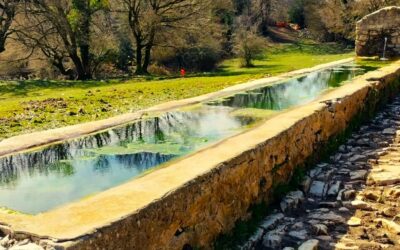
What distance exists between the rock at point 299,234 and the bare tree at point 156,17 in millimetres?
18530

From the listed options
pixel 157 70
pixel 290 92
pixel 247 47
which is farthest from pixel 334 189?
pixel 247 47

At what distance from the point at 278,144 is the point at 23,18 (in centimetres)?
2010

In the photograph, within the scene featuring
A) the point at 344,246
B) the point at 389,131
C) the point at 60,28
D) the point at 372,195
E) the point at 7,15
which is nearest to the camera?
the point at 344,246

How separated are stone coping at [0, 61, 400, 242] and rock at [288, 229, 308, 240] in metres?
0.92

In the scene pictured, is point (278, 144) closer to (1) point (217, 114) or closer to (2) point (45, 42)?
(1) point (217, 114)

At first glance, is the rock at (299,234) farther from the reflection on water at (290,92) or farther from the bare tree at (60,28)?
the bare tree at (60,28)

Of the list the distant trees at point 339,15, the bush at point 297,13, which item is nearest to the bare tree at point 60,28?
the distant trees at point 339,15

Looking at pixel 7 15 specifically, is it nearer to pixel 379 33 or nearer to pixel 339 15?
pixel 379 33

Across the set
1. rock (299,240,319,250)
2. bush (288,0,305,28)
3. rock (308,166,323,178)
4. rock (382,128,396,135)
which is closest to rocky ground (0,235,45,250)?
rock (299,240,319,250)

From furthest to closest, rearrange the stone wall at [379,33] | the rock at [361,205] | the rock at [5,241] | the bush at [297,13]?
the bush at [297,13], the stone wall at [379,33], the rock at [361,205], the rock at [5,241]

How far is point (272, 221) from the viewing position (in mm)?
5121

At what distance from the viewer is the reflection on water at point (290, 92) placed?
9.06 meters

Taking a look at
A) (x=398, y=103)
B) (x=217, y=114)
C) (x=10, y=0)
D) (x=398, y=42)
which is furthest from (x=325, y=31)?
(x=217, y=114)

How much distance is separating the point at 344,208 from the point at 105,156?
8.81 feet
